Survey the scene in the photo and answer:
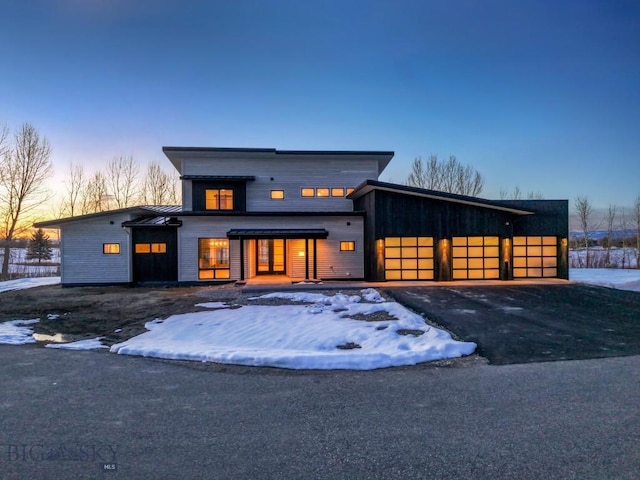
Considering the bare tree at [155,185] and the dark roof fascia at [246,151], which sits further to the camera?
the bare tree at [155,185]

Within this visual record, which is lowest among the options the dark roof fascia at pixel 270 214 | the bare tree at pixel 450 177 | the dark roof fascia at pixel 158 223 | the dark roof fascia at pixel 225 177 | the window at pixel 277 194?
the dark roof fascia at pixel 158 223

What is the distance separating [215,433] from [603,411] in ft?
12.8

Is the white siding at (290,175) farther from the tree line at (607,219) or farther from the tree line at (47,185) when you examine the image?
the tree line at (607,219)

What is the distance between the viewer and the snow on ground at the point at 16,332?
22.2ft

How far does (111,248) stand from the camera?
17.1 m

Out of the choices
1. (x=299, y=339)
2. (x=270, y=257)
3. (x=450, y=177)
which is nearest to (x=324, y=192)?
(x=270, y=257)

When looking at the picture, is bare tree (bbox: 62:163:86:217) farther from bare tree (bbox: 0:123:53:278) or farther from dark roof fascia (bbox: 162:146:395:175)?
dark roof fascia (bbox: 162:146:395:175)

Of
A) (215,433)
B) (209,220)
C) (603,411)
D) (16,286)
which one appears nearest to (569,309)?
(603,411)

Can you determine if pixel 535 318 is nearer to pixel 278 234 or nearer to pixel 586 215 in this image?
pixel 278 234

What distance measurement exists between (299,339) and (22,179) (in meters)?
27.4

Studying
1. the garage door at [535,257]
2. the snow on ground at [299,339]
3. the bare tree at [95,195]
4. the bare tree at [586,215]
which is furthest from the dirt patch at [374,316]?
the bare tree at [586,215]

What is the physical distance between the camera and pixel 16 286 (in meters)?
17.6

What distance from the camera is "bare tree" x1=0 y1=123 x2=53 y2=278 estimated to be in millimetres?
22719

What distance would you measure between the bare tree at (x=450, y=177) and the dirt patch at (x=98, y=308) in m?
24.1
